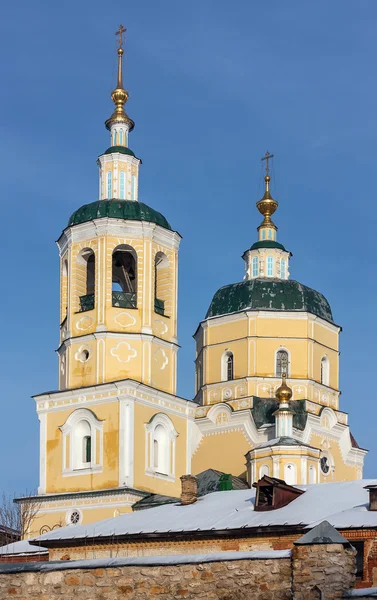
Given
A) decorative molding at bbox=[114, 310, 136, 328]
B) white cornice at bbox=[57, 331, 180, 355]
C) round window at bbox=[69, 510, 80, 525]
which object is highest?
decorative molding at bbox=[114, 310, 136, 328]

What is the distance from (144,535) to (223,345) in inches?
861

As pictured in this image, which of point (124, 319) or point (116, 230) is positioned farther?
point (116, 230)

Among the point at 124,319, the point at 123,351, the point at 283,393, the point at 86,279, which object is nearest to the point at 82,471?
the point at 123,351

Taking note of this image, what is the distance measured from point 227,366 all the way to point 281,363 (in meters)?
2.14

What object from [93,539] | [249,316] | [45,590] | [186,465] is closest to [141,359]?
[186,465]

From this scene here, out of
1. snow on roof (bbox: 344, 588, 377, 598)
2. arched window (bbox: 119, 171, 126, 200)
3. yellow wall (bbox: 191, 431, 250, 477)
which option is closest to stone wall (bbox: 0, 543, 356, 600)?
snow on roof (bbox: 344, 588, 377, 598)

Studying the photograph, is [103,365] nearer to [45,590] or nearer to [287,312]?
[287,312]

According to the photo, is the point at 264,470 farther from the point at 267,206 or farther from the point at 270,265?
the point at 267,206

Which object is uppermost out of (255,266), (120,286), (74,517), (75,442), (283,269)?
(255,266)

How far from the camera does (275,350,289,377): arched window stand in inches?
1841

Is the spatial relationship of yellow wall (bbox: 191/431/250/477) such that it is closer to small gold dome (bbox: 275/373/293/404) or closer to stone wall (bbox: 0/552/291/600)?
small gold dome (bbox: 275/373/293/404)

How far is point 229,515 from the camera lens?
86.9ft

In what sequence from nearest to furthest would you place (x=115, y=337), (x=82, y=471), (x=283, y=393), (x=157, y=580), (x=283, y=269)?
(x=157, y=580)
(x=82, y=471)
(x=115, y=337)
(x=283, y=393)
(x=283, y=269)

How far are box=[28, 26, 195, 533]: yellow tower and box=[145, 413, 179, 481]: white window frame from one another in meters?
0.04
